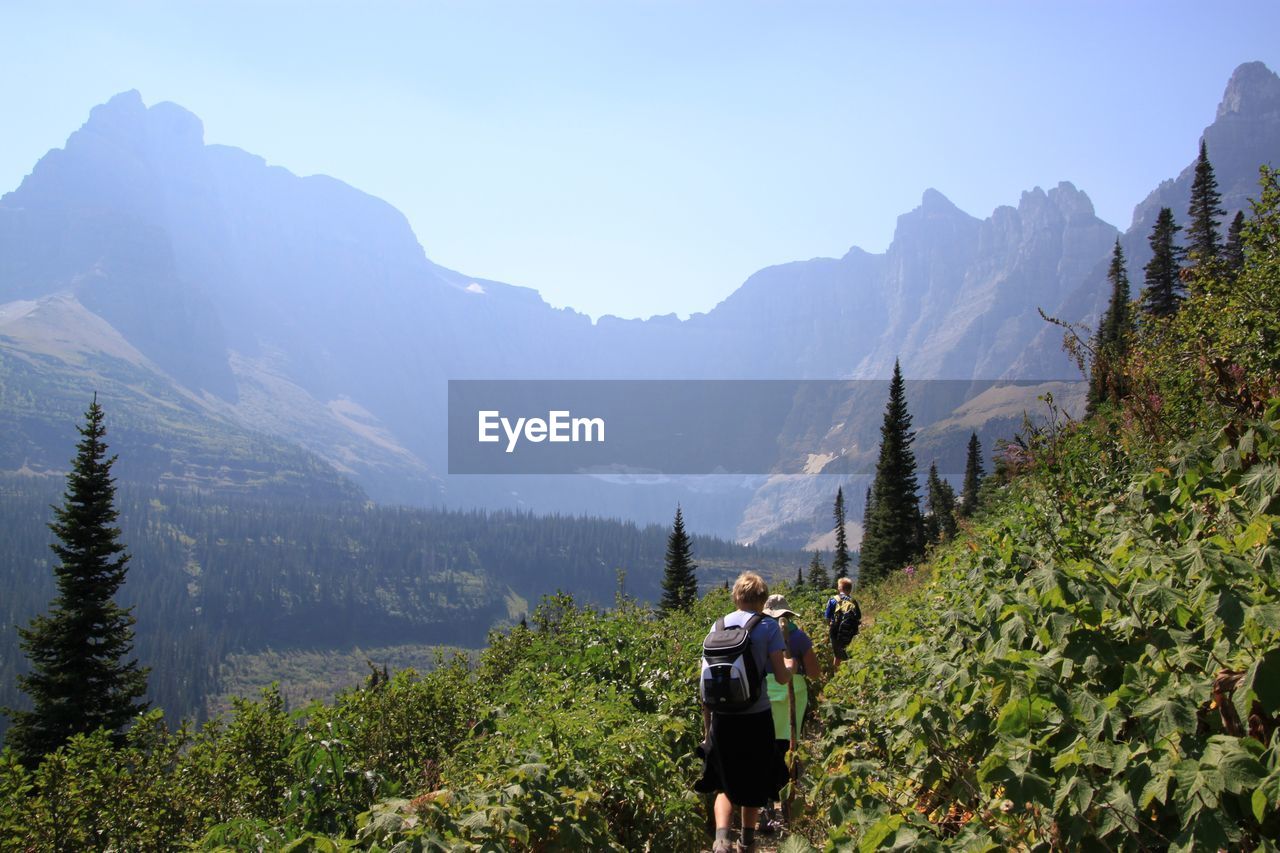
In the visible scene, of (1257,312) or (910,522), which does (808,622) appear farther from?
(910,522)

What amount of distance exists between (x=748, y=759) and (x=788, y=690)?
0.94m

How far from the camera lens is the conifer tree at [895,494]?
61.5 meters

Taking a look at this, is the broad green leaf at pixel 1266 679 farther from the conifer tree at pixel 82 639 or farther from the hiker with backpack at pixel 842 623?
the conifer tree at pixel 82 639

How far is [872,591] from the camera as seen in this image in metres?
22.7

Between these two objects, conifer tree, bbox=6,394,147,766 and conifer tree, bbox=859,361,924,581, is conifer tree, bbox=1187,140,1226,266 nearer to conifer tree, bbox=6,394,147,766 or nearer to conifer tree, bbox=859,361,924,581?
conifer tree, bbox=859,361,924,581

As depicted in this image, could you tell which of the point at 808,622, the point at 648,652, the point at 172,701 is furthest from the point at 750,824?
the point at 172,701

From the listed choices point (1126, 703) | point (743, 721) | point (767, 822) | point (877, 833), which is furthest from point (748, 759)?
point (1126, 703)

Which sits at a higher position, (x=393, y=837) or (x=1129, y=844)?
(x=1129, y=844)

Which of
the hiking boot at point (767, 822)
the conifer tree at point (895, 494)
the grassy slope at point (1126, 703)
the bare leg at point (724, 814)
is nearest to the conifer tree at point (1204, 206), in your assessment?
the conifer tree at point (895, 494)

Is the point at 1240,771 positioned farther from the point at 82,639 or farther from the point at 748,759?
the point at 82,639

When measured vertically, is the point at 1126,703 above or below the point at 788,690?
above

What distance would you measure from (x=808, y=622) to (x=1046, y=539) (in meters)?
7.91

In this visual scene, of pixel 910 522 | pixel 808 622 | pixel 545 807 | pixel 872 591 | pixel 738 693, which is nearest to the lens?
Answer: pixel 545 807

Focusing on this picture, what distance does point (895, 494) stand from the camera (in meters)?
62.2
